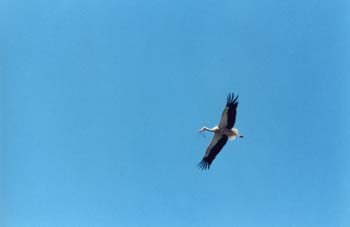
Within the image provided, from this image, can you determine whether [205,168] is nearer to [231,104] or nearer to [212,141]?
[212,141]

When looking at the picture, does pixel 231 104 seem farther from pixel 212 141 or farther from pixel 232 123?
pixel 212 141

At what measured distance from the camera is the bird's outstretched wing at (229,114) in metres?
11.8

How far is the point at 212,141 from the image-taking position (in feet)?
42.6

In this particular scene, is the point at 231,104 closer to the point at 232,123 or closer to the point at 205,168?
the point at 232,123

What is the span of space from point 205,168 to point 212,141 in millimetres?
626

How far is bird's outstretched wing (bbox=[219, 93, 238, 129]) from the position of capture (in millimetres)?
11812

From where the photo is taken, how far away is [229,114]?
39.5 feet

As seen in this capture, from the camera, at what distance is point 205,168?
1272 centimetres

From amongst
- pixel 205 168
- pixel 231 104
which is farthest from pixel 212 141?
pixel 231 104

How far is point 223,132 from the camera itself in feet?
41.7

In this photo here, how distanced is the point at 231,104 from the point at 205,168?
164 cm

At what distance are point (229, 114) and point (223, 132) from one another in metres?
0.74

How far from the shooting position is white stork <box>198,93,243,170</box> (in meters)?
11.9

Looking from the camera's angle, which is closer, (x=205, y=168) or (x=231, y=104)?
(x=231, y=104)
